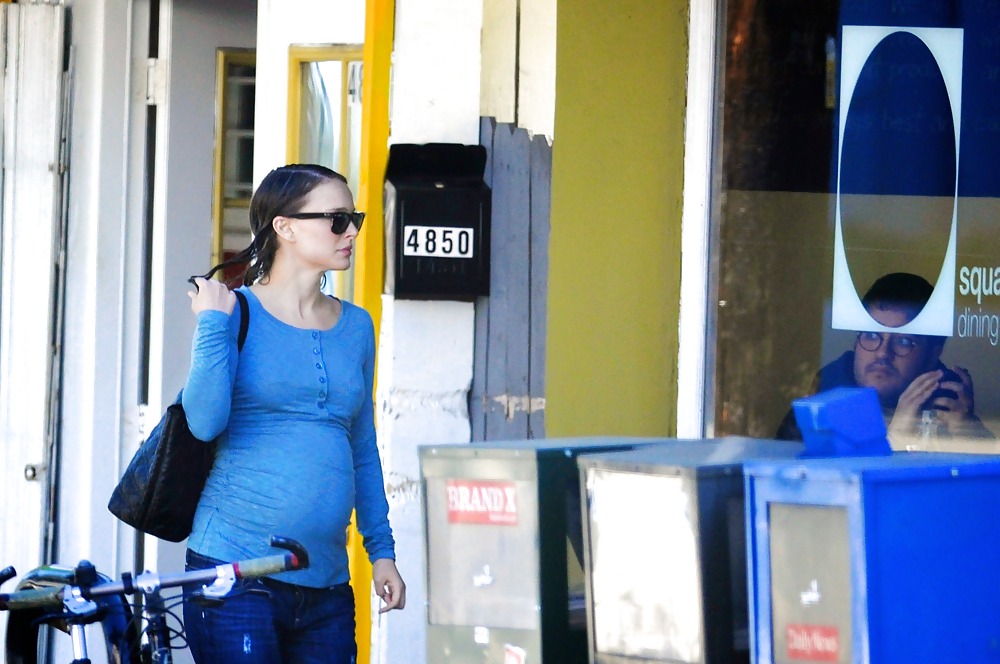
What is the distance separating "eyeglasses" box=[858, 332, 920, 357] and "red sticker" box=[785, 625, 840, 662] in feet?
6.40

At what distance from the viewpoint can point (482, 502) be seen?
325cm

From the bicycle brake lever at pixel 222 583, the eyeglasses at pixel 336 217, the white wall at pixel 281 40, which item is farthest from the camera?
the white wall at pixel 281 40

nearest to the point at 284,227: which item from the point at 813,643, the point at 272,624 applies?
the point at 272,624

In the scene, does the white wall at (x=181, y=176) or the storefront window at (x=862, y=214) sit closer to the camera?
the storefront window at (x=862, y=214)

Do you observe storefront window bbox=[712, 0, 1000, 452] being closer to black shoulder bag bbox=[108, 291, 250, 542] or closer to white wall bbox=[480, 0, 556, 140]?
white wall bbox=[480, 0, 556, 140]

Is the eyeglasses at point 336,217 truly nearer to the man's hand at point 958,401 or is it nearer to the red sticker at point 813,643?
the red sticker at point 813,643

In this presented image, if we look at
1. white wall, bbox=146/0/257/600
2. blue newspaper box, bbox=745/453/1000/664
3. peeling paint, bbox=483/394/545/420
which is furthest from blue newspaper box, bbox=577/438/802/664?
white wall, bbox=146/0/257/600

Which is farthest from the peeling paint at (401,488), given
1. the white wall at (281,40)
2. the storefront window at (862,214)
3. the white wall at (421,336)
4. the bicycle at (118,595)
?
the bicycle at (118,595)

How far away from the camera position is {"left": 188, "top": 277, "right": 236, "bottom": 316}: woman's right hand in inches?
140

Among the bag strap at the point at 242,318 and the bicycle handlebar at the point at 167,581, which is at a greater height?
the bag strap at the point at 242,318

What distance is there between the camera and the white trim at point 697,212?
4773mm

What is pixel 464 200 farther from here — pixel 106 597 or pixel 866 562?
pixel 866 562

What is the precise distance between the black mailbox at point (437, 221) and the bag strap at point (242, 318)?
46.2 inches

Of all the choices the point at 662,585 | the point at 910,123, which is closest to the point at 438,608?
the point at 662,585
